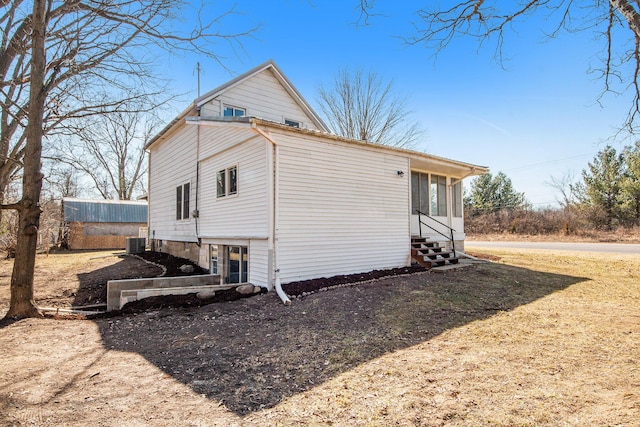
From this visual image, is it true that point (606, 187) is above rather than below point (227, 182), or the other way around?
above

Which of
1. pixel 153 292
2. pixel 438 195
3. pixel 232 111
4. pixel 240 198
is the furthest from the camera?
pixel 438 195

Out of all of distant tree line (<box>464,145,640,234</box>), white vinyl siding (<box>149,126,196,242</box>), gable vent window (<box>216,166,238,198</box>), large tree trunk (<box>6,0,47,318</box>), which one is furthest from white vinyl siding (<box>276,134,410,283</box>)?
distant tree line (<box>464,145,640,234</box>)

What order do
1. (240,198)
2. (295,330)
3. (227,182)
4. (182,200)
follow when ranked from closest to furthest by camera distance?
(295,330), (240,198), (227,182), (182,200)

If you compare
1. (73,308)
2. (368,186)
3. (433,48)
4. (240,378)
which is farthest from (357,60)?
(240,378)

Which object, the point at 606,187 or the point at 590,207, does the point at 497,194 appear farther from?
the point at 606,187

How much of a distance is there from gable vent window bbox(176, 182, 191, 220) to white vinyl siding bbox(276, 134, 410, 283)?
19.7 feet

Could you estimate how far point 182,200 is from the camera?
1313 centimetres

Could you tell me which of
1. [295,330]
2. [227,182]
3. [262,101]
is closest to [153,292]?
[227,182]

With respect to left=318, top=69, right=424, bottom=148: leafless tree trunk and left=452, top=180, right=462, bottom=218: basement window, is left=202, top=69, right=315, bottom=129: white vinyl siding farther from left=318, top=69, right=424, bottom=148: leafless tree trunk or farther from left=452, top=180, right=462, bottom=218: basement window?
left=318, top=69, right=424, bottom=148: leafless tree trunk

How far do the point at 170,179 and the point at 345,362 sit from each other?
1269cm

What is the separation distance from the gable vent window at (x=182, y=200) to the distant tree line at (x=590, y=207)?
28.4m

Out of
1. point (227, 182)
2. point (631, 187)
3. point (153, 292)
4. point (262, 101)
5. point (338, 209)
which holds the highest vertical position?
point (262, 101)

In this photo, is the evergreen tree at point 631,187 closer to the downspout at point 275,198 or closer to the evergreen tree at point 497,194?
the evergreen tree at point 497,194

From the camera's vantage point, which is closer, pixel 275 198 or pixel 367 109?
pixel 275 198
